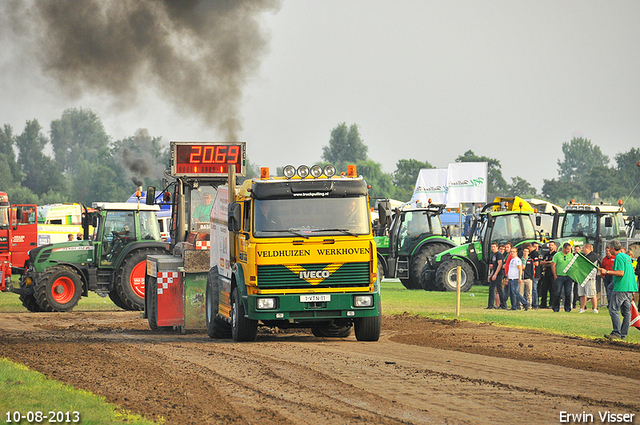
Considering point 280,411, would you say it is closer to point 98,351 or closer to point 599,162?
point 98,351

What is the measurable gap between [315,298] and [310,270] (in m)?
0.45

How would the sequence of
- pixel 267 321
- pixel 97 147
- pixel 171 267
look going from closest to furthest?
pixel 267 321
pixel 171 267
pixel 97 147

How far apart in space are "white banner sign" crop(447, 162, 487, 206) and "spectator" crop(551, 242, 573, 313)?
16.2 m

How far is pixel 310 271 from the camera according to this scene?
42.8 feet

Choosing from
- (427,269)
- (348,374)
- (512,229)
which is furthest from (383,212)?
(427,269)

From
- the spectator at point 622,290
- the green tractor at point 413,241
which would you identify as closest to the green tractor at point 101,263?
the green tractor at point 413,241

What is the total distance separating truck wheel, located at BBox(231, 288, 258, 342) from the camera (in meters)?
13.6

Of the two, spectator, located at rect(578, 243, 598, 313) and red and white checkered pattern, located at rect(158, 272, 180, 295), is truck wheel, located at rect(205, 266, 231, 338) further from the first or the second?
spectator, located at rect(578, 243, 598, 313)

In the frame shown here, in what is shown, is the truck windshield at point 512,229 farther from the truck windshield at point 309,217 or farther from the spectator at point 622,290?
the truck windshield at point 309,217

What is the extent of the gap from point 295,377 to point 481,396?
94.2 inches

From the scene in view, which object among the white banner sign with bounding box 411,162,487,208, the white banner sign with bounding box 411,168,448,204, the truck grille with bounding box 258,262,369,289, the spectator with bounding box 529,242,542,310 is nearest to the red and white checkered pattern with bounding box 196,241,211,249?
the truck grille with bounding box 258,262,369,289

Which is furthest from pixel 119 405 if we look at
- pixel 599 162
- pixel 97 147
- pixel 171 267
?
pixel 599 162

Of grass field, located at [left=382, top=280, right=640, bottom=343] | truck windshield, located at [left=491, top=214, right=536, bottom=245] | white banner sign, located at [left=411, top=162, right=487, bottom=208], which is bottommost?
grass field, located at [left=382, top=280, right=640, bottom=343]

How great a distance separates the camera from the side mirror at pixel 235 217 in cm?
1341
